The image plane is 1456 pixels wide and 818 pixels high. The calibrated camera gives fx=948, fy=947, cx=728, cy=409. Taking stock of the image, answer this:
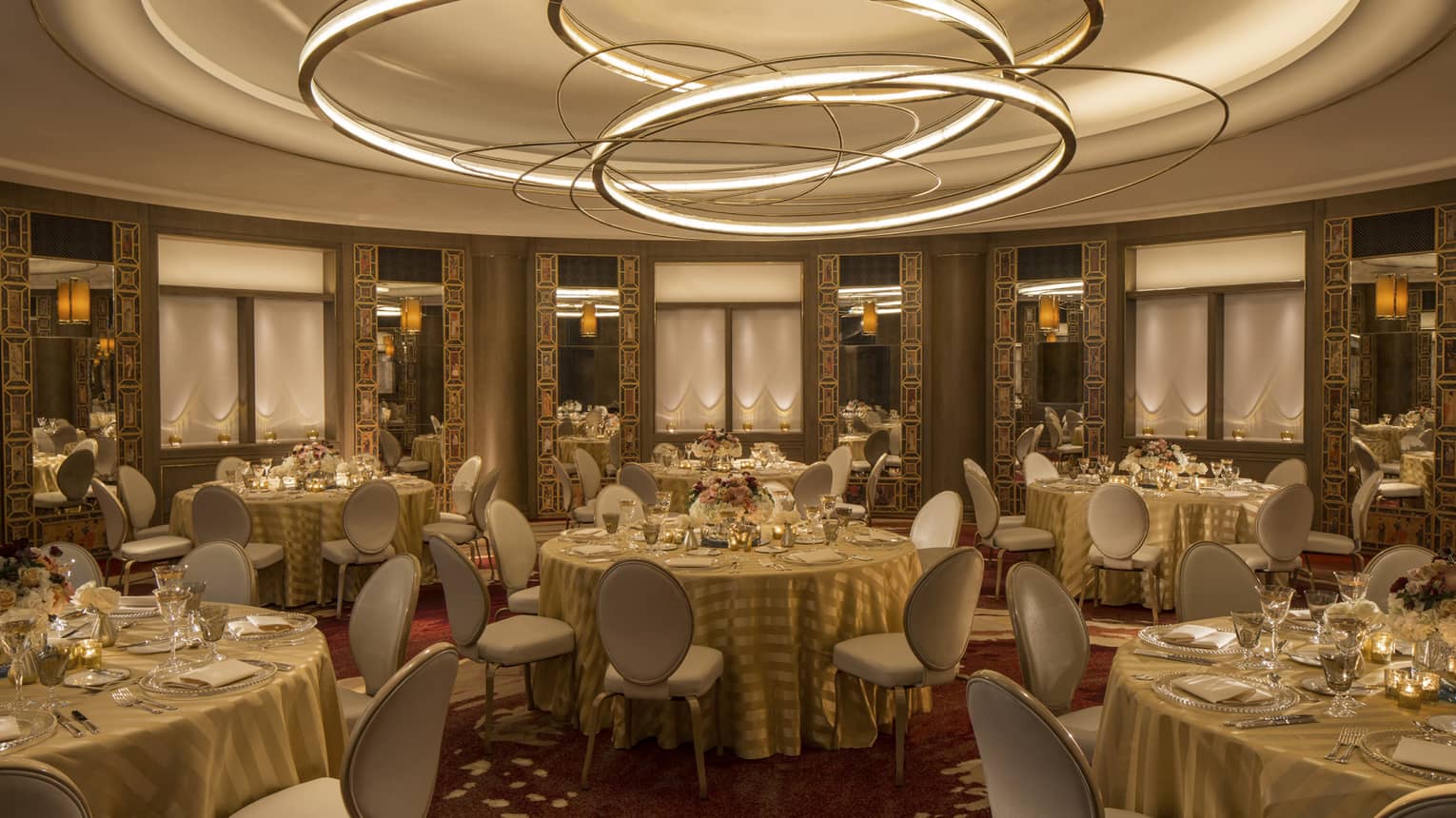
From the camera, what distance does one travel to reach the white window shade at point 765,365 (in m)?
11.5

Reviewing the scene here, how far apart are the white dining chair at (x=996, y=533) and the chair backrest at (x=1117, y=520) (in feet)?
2.13

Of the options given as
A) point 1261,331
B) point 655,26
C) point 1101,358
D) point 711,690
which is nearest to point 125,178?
point 655,26

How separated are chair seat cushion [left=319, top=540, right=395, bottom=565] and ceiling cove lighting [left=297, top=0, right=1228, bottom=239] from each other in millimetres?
2655

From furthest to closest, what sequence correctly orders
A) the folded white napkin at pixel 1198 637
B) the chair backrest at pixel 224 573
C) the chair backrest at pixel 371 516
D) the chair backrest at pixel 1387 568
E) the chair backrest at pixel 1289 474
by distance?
the chair backrest at pixel 1289 474
the chair backrest at pixel 371 516
the chair backrest at pixel 224 573
the chair backrest at pixel 1387 568
the folded white napkin at pixel 1198 637

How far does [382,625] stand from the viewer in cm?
344

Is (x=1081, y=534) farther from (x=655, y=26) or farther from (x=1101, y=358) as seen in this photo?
(x=655, y=26)

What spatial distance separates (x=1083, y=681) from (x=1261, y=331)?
6180 mm

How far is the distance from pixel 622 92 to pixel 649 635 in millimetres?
4045

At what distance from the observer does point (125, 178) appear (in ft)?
24.9

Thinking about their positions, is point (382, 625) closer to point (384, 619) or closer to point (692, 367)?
point (384, 619)

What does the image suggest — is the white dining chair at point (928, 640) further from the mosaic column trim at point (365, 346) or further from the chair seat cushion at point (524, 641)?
the mosaic column trim at point (365, 346)

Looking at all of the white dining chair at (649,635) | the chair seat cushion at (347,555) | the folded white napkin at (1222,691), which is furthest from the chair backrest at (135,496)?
the folded white napkin at (1222,691)

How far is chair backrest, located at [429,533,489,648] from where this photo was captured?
4.06 metres

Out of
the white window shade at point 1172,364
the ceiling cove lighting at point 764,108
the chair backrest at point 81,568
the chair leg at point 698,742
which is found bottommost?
the chair leg at point 698,742
